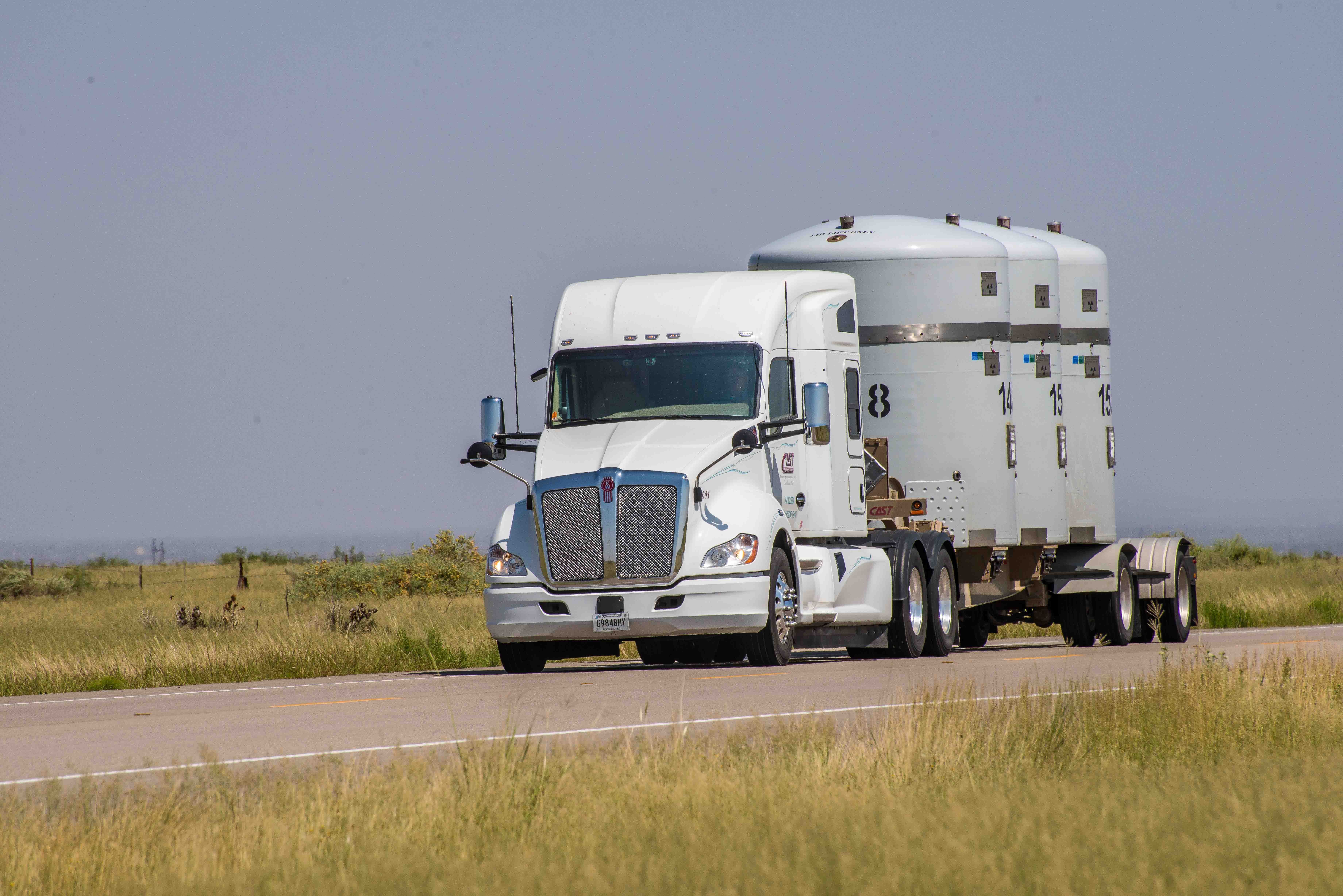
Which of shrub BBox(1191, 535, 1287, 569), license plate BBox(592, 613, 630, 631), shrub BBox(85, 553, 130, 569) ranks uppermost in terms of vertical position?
license plate BBox(592, 613, 630, 631)

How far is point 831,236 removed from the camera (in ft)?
70.1

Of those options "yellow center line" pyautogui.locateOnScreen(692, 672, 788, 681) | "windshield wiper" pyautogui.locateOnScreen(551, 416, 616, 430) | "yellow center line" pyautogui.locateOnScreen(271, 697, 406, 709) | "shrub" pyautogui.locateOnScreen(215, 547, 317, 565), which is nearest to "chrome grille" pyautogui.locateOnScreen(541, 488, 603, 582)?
"windshield wiper" pyautogui.locateOnScreen(551, 416, 616, 430)

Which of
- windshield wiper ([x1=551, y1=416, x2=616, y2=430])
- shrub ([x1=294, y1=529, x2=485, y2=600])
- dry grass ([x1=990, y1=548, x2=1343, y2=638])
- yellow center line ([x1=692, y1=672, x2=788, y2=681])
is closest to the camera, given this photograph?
yellow center line ([x1=692, y1=672, x2=788, y2=681])

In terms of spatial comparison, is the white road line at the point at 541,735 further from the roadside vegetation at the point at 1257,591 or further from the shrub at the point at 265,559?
the shrub at the point at 265,559

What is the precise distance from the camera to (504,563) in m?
17.8

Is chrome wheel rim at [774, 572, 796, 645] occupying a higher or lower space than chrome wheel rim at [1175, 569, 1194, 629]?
higher

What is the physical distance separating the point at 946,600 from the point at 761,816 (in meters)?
14.4

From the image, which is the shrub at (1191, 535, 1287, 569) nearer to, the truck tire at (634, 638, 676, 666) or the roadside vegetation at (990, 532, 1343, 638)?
the roadside vegetation at (990, 532, 1343, 638)

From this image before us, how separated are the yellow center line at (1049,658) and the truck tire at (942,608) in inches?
36.7

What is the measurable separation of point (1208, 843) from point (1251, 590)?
130 ft

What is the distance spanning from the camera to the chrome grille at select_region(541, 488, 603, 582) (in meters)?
17.4

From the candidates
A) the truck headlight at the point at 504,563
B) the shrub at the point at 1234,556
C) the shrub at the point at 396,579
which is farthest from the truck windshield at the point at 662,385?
the shrub at the point at 1234,556

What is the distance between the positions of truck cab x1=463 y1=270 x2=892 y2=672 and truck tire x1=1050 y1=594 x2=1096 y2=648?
18.9 ft

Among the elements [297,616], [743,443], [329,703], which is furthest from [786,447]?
[297,616]
